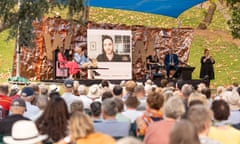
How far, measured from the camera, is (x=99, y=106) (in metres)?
7.05

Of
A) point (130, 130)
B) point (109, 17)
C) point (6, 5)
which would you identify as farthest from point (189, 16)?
point (130, 130)

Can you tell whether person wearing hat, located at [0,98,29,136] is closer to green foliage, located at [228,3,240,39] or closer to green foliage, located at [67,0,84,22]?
green foliage, located at [67,0,84,22]

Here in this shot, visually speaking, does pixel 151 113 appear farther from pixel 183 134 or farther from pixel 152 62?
pixel 152 62

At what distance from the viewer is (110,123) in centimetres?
645

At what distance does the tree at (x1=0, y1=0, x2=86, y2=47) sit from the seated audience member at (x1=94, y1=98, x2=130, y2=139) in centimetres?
411

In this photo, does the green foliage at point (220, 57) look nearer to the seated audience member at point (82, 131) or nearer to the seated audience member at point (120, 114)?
the seated audience member at point (120, 114)

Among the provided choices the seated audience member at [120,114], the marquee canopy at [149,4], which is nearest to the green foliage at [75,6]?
the seated audience member at [120,114]

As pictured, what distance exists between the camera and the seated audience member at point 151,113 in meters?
6.74

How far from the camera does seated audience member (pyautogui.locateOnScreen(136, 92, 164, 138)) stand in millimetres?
6742

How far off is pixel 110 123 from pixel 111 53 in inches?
662

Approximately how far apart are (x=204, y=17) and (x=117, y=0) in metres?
14.1

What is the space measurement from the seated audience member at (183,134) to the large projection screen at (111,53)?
18084 millimetres

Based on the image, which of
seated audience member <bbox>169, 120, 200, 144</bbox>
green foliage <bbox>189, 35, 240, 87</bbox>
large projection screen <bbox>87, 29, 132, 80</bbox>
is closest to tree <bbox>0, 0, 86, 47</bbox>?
seated audience member <bbox>169, 120, 200, 144</bbox>

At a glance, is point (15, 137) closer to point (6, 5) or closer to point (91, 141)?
point (91, 141)
